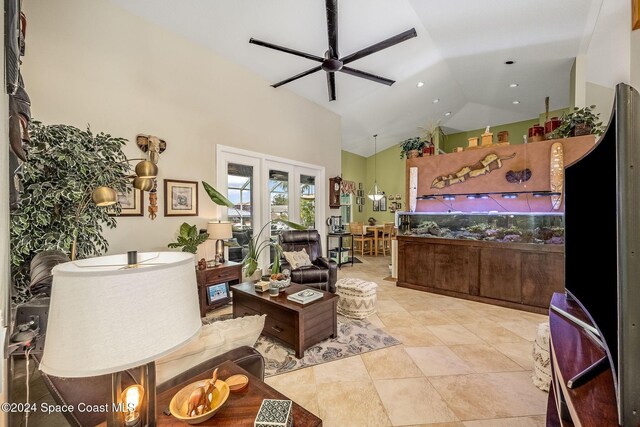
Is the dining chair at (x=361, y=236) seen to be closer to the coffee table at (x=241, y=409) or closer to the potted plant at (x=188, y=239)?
the potted plant at (x=188, y=239)

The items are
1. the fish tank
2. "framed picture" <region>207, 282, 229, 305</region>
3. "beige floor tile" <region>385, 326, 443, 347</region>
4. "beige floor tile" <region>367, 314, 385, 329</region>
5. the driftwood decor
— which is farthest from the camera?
the driftwood decor

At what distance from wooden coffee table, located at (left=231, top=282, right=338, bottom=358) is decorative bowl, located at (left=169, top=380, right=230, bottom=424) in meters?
1.40

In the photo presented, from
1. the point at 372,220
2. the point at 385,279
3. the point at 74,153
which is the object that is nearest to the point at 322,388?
the point at 74,153

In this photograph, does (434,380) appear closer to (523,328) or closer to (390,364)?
(390,364)

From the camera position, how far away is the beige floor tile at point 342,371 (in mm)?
2131

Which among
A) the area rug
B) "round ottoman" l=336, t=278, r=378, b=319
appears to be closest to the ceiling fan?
"round ottoman" l=336, t=278, r=378, b=319

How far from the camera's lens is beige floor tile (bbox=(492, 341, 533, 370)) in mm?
2346

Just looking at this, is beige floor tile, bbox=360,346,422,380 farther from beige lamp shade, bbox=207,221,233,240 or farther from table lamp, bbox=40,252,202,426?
beige lamp shade, bbox=207,221,233,240

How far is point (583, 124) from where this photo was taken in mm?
3430

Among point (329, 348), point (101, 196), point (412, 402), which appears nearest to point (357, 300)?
point (329, 348)

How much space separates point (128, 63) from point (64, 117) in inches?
37.8

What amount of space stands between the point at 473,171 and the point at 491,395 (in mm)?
3461

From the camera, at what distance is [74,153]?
192 centimetres

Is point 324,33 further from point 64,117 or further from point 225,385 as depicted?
point 225,385
